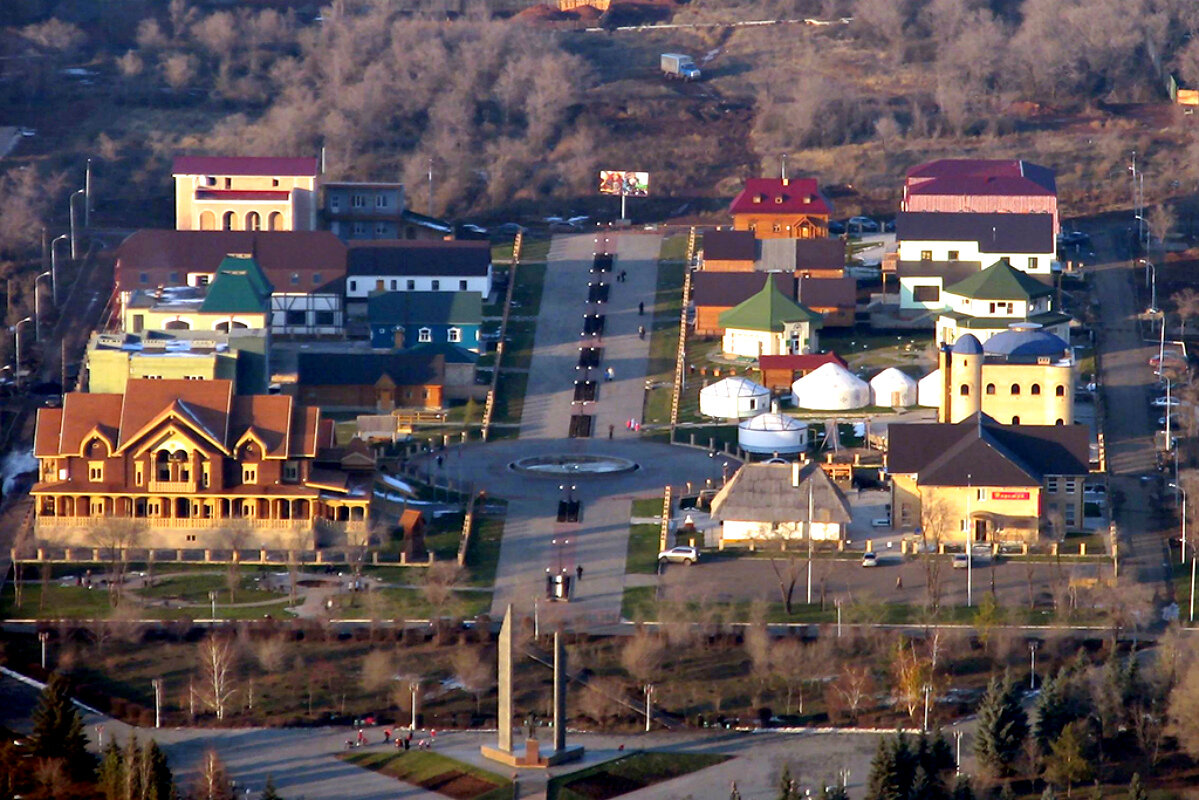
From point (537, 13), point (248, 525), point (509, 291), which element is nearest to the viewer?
point (248, 525)

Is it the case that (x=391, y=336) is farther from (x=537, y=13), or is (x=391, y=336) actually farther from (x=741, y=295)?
(x=537, y=13)

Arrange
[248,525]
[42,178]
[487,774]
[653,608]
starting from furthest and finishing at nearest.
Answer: [42,178]
[248,525]
[653,608]
[487,774]

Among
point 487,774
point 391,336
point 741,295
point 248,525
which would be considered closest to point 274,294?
point 391,336

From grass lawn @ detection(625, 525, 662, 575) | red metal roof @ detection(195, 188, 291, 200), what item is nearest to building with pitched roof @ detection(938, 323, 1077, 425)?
grass lawn @ detection(625, 525, 662, 575)

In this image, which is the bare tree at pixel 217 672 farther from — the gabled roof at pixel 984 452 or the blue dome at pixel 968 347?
the blue dome at pixel 968 347

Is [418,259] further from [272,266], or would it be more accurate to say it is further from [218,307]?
[218,307]

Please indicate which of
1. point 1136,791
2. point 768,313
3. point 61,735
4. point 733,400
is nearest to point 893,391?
point 733,400
